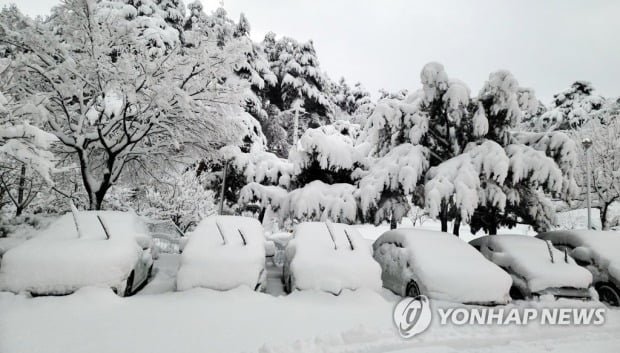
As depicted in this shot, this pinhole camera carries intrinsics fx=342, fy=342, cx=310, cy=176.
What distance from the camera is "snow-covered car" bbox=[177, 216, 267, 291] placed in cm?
524

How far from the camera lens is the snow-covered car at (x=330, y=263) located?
552cm

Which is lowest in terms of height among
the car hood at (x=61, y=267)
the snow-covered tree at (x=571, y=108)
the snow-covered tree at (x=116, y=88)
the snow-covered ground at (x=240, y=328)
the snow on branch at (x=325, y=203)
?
the snow-covered ground at (x=240, y=328)

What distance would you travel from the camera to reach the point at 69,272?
15.6 ft

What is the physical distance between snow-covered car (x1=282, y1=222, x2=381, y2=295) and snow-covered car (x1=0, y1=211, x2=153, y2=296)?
258cm

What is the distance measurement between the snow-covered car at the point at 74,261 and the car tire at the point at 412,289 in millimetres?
4687

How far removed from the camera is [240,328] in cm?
421

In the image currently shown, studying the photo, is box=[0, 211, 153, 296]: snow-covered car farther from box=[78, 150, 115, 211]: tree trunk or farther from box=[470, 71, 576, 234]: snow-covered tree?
box=[470, 71, 576, 234]: snow-covered tree

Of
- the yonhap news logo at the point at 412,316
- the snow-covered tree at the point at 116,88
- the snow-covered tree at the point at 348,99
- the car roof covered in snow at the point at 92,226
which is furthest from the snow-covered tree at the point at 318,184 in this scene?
the snow-covered tree at the point at 348,99

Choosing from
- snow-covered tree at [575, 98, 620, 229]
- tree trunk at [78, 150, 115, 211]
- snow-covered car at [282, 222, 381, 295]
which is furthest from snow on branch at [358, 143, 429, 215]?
snow-covered tree at [575, 98, 620, 229]

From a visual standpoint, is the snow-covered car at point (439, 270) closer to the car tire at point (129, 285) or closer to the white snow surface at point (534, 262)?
the white snow surface at point (534, 262)

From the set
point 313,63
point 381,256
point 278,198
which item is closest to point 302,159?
point 278,198

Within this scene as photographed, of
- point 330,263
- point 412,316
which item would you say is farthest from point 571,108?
point 330,263

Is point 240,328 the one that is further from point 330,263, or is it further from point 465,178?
point 465,178

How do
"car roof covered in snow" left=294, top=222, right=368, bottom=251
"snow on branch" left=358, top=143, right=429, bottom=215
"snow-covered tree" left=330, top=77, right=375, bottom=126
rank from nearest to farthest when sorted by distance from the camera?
"car roof covered in snow" left=294, top=222, right=368, bottom=251 → "snow on branch" left=358, top=143, right=429, bottom=215 → "snow-covered tree" left=330, top=77, right=375, bottom=126
